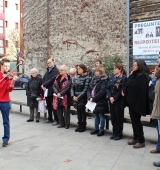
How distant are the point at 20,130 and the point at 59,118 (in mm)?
1104

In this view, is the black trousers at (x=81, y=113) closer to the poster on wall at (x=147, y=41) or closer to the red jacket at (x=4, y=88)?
the red jacket at (x=4, y=88)

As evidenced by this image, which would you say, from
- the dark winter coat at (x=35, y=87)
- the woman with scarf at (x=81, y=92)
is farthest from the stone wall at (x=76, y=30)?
the woman with scarf at (x=81, y=92)

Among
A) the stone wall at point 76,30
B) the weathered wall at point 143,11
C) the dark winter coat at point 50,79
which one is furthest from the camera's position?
the stone wall at point 76,30

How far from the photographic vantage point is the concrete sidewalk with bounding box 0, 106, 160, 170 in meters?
5.11

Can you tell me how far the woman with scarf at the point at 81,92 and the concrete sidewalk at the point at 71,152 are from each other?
0.32 meters

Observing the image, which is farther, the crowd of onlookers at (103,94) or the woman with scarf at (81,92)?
the woman with scarf at (81,92)

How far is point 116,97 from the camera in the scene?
659 centimetres

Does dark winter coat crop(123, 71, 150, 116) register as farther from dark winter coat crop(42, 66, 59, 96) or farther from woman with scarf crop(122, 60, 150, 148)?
dark winter coat crop(42, 66, 59, 96)

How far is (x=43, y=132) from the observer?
7.63m

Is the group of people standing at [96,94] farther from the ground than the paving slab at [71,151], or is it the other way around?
the group of people standing at [96,94]

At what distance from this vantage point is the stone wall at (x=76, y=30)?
65.8ft

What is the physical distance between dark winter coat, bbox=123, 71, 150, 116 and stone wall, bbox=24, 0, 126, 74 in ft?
46.1

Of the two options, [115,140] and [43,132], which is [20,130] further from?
[115,140]

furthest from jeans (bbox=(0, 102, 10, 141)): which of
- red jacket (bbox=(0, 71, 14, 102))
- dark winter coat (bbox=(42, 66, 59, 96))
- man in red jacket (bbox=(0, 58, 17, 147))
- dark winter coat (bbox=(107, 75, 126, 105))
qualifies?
dark winter coat (bbox=(42, 66, 59, 96))
